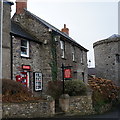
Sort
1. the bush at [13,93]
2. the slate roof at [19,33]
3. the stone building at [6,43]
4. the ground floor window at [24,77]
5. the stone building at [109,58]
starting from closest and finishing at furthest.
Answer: the bush at [13,93]
the stone building at [6,43]
the ground floor window at [24,77]
the slate roof at [19,33]
the stone building at [109,58]

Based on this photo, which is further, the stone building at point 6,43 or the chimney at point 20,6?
the chimney at point 20,6

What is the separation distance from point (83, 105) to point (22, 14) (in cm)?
1062

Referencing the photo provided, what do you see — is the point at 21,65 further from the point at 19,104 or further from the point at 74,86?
the point at 19,104

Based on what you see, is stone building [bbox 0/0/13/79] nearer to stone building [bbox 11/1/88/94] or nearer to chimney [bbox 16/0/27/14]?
stone building [bbox 11/1/88/94]

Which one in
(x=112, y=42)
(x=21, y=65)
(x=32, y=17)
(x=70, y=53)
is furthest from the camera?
(x=112, y=42)

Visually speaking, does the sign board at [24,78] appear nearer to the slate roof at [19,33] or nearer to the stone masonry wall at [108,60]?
the slate roof at [19,33]

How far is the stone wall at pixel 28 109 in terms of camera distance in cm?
955

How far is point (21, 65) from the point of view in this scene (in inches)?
581

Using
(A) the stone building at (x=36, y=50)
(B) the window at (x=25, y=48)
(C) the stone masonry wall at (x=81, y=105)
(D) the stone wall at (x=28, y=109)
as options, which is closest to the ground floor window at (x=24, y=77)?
(A) the stone building at (x=36, y=50)

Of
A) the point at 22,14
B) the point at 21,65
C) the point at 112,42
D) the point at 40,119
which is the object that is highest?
the point at 22,14

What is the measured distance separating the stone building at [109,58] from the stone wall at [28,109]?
653 inches

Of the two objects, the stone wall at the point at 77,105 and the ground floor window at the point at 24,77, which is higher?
the ground floor window at the point at 24,77

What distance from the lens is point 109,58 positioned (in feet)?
85.1

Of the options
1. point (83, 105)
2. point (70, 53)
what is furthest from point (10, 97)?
point (70, 53)
